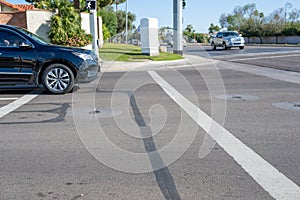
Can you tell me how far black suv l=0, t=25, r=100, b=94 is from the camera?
27.6 feet

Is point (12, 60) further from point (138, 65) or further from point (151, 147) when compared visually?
point (138, 65)

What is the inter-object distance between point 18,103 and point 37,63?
4.35 feet

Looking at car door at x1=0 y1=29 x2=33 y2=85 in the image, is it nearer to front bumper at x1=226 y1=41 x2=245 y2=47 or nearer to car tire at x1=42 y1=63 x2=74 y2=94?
car tire at x1=42 y1=63 x2=74 y2=94

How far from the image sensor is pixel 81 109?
6973mm

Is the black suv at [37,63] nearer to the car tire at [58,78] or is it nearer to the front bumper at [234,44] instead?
the car tire at [58,78]

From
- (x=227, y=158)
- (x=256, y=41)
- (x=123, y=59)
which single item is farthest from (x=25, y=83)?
(x=256, y=41)

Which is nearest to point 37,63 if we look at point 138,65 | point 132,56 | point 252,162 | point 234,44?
point 252,162

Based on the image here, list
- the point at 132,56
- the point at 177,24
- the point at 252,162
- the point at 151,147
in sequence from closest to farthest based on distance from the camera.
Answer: the point at 252,162 → the point at 151,147 → the point at 132,56 → the point at 177,24

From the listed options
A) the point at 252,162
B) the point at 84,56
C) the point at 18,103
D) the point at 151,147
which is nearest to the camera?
the point at 252,162

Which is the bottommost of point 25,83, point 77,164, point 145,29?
point 77,164

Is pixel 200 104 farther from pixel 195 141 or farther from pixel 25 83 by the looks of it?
pixel 25 83

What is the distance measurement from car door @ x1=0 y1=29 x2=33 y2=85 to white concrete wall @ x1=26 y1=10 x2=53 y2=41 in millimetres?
12404

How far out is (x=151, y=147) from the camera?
4.67m

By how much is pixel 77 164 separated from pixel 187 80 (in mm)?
7946
